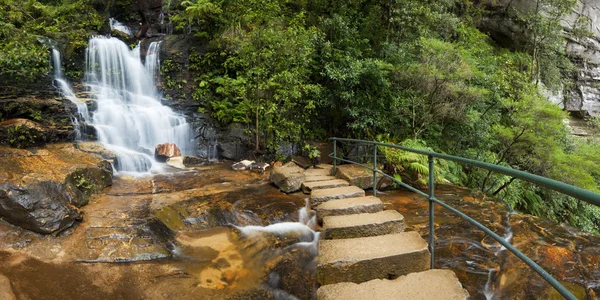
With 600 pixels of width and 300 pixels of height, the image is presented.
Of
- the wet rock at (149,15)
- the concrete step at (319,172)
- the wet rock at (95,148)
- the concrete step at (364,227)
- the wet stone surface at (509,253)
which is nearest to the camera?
the concrete step at (364,227)

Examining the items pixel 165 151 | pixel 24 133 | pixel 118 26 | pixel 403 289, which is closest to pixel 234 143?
pixel 165 151

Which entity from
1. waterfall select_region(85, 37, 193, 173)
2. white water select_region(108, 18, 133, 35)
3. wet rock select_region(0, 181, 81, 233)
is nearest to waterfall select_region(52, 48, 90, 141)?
waterfall select_region(85, 37, 193, 173)

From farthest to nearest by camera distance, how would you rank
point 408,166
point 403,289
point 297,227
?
point 408,166 → point 297,227 → point 403,289

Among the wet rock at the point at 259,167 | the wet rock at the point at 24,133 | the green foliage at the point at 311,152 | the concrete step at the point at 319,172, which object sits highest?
the wet rock at the point at 24,133

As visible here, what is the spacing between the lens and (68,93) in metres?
10.1

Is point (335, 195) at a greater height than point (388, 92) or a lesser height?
lesser

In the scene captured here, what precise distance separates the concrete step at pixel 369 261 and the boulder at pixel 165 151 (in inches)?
303

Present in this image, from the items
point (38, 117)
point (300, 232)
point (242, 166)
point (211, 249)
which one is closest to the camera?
point (211, 249)

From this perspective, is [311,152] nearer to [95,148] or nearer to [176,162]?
[176,162]

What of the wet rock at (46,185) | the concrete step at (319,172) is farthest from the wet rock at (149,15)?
the concrete step at (319,172)

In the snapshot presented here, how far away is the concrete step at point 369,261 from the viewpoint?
270cm

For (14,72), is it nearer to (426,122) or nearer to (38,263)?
(38,263)

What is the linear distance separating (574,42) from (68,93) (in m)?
26.8

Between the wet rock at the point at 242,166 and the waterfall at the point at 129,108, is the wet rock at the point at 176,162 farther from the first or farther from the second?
the wet rock at the point at 242,166
